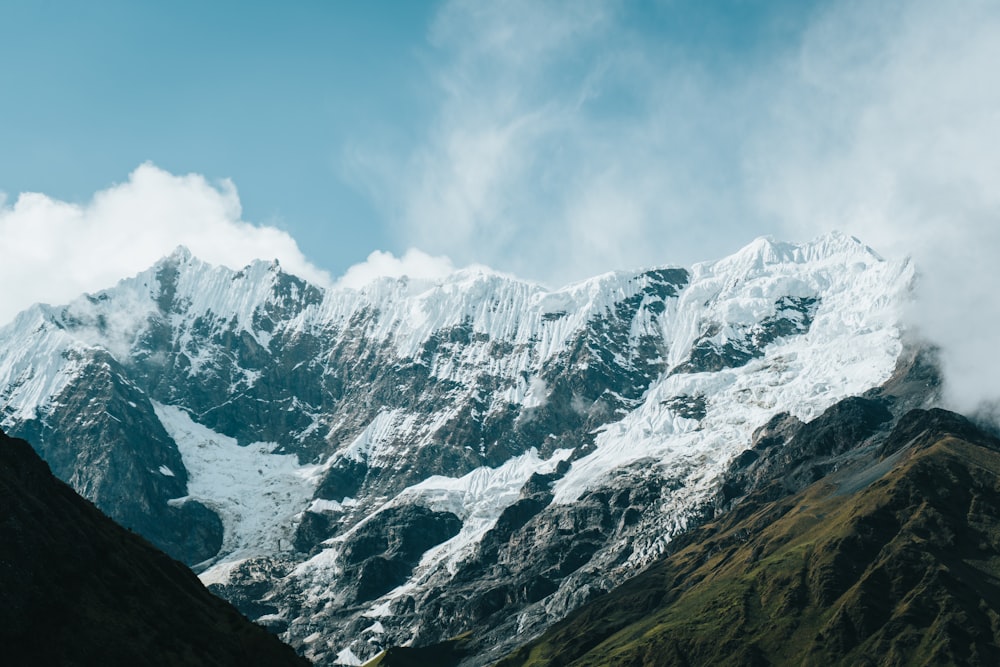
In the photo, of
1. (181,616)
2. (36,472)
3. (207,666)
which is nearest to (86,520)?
(36,472)

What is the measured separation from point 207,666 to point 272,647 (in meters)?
14.5

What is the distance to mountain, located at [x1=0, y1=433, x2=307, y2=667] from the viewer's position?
91.4 metres

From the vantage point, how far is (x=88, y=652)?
92312 mm

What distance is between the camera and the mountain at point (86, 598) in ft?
300

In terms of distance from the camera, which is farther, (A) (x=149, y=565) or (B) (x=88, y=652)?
(A) (x=149, y=565)

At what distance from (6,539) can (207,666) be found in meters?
22.9

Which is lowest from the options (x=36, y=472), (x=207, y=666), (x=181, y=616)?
(x=207, y=666)

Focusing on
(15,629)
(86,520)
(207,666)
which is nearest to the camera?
(15,629)

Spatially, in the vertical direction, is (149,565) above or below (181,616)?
above

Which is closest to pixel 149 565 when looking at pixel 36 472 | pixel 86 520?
pixel 86 520

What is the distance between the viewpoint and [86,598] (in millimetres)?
98312

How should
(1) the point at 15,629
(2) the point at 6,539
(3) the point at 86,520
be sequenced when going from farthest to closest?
(3) the point at 86,520, (2) the point at 6,539, (1) the point at 15,629

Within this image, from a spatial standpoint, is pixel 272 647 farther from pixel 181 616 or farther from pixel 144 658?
pixel 144 658

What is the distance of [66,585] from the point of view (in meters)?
97.8
